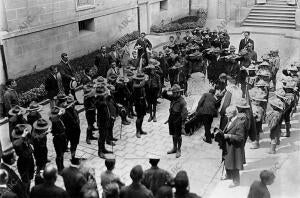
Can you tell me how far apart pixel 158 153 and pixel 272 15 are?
1872cm

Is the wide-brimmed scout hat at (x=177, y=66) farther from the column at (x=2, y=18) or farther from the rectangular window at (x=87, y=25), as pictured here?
the rectangular window at (x=87, y=25)

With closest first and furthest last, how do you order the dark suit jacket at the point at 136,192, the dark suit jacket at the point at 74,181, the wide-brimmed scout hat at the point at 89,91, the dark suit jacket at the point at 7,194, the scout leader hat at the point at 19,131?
the dark suit jacket at the point at 7,194
the dark suit jacket at the point at 136,192
the dark suit jacket at the point at 74,181
the scout leader hat at the point at 19,131
the wide-brimmed scout hat at the point at 89,91

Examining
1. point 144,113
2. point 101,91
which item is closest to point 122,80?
point 144,113

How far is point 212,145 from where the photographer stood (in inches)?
478

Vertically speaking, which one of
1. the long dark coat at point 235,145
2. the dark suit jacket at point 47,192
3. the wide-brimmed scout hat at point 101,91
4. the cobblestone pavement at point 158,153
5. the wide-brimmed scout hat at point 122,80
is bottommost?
the cobblestone pavement at point 158,153

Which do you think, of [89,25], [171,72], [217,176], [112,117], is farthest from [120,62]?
[217,176]

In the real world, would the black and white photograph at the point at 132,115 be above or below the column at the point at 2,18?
below

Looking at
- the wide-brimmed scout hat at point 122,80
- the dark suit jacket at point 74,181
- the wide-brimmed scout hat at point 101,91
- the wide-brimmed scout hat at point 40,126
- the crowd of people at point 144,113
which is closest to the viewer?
the dark suit jacket at point 74,181

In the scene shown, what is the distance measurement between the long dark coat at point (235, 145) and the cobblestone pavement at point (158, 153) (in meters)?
0.99

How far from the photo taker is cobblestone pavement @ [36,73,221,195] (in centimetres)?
1053

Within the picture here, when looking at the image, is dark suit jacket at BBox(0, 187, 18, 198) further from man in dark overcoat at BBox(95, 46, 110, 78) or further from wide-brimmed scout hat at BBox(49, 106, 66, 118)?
man in dark overcoat at BBox(95, 46, 110, 78)

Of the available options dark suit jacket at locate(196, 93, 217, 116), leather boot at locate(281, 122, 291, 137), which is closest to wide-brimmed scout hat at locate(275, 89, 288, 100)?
leather boot at locate(281, 122, 291, 137)

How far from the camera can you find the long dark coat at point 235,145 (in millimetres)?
9250

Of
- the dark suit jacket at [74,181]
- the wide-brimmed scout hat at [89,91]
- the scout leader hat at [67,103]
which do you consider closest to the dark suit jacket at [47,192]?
the dark suit jacket at [74,181]
